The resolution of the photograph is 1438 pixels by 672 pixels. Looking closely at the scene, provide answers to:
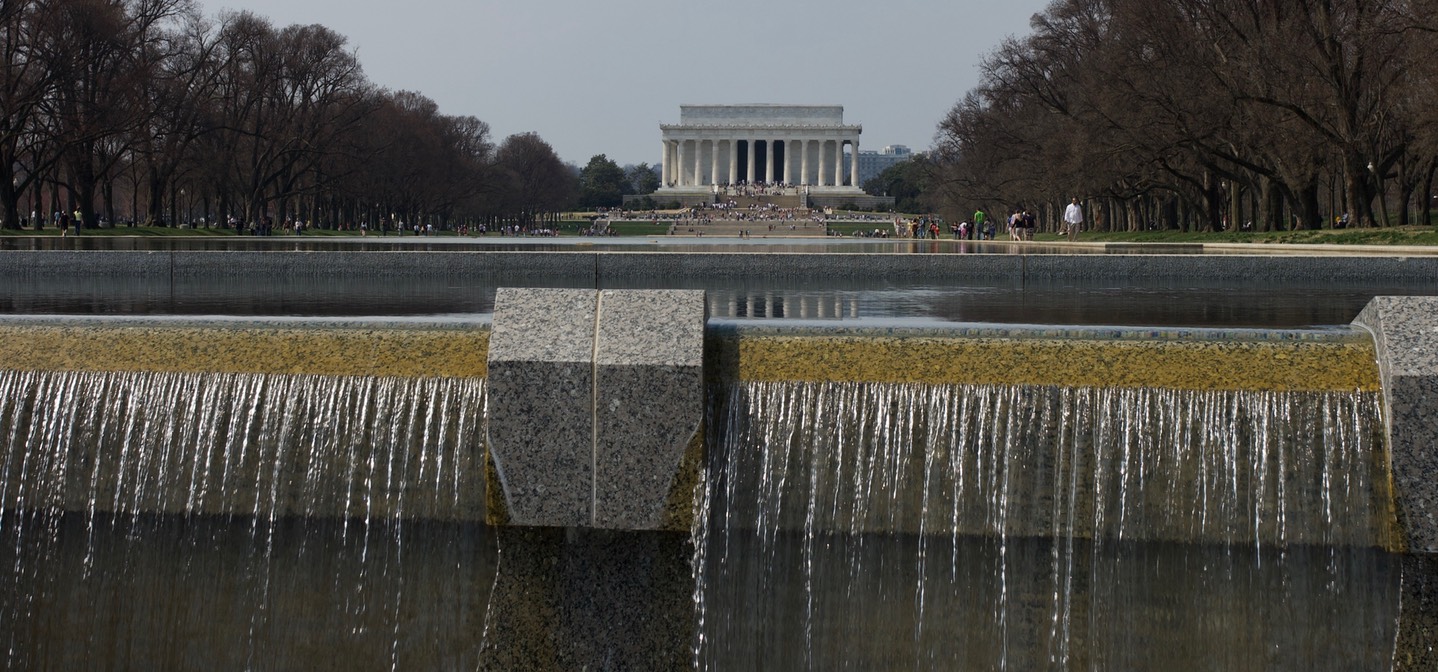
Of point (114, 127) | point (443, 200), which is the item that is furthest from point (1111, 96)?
point (443, 200)

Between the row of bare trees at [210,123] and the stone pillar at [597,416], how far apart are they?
127 feet

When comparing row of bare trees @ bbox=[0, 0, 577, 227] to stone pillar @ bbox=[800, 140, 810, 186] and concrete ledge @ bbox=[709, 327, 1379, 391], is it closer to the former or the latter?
concrete ledge @ bbox=[709, 327, 1379, 391]

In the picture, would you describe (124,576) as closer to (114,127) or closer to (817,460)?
(817,460)

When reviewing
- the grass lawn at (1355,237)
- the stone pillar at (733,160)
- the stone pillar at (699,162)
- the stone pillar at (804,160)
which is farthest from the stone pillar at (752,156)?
the grass lawn at (1355,237)

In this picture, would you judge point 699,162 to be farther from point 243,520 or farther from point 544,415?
point 544,415

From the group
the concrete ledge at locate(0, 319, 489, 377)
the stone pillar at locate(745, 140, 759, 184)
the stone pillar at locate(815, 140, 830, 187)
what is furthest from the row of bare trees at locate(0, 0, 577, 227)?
the stone pillar at locate(815, 140, 830, 187)

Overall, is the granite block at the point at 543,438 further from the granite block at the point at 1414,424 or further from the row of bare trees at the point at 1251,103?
the row of bare trees at the point at 1251,103

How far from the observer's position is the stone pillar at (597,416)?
5.48 m

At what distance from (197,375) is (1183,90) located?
3521 cm

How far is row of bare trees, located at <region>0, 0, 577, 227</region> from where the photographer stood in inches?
1651

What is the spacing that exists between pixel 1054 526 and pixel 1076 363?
2.11 feet

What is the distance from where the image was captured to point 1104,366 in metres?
5.73

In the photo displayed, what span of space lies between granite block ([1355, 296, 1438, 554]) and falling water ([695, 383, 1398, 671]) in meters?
0.14

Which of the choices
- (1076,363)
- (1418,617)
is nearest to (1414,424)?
(1418,617)
